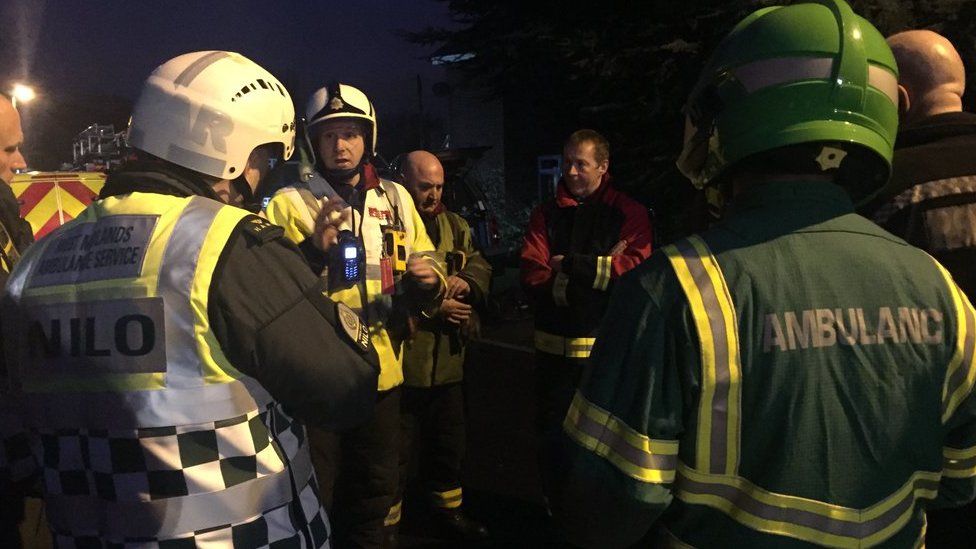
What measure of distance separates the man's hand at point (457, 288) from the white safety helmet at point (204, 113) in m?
2.08

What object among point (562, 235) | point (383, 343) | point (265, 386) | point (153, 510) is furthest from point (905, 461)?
point (562, 235)

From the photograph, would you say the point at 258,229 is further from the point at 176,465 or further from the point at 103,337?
the point at 176,465

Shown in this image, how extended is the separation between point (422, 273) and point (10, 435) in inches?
72.0

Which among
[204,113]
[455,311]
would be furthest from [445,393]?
[204,113]

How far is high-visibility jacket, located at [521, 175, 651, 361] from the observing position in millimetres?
4344

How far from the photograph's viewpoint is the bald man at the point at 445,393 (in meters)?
4.33

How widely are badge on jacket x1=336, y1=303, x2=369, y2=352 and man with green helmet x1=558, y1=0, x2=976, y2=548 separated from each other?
72 centimetres

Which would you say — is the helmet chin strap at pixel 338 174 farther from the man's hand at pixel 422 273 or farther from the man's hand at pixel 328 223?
the man's hand at pixel 422 273

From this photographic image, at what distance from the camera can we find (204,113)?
6.78ft

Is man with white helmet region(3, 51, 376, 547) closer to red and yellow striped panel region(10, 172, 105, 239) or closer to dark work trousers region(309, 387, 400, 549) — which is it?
dark work trousers region(309, 387, 400, 549)

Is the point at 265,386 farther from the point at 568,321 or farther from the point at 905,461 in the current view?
the point at 568,321

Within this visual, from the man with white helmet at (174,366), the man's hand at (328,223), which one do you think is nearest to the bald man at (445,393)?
the man's hand at (328,223)

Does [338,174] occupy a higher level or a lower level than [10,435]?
higher

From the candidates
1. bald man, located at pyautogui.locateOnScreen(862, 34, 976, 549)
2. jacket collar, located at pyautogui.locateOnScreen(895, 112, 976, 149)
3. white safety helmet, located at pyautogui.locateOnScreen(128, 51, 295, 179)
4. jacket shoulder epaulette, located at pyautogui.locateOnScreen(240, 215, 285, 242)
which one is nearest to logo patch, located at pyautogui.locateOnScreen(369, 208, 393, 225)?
white safety helmet, located at pyautogui.locateOnScreen(128, 51, 295, 179)
